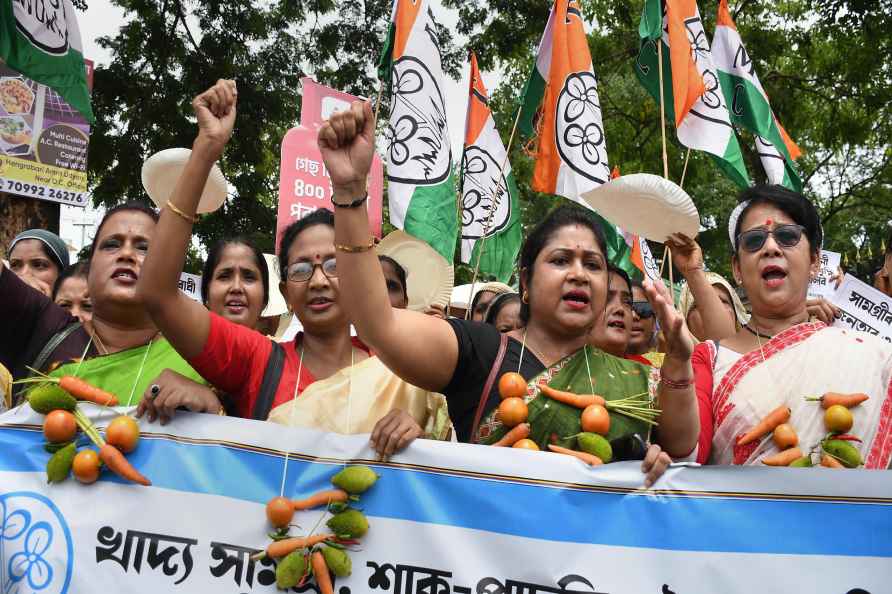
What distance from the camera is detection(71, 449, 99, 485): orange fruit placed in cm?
233

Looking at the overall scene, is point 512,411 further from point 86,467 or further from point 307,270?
point 86,467

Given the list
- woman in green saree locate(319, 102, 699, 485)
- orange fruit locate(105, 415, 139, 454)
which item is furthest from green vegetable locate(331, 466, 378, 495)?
orange fruit locate(105, 415, 139, 454)

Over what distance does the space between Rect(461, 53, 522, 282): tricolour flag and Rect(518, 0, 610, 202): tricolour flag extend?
42.3 inches

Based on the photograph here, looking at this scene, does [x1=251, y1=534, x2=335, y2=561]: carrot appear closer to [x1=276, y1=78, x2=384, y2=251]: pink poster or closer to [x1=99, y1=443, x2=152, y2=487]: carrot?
[x1=99, y1=443, x2=152, y2=487]: carrot

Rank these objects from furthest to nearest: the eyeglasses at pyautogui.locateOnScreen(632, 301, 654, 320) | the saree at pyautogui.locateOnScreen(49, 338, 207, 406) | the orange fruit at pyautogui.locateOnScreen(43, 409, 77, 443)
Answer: the eyeglasses at pyautogui.locateOnScreen(632, 301, 654, 320), the saree at pyautogui.locateOnScreen(49, 338, 207, 406), the orange fruit at pyautogui.locateOnScreen(43, 409, 77, 443)

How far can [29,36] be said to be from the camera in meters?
4.36

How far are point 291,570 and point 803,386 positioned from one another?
158cm

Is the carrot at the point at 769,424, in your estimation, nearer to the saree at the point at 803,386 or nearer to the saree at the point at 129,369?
the saree at the point at 803,386

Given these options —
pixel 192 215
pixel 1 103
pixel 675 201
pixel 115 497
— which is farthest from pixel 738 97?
pixel 1 103

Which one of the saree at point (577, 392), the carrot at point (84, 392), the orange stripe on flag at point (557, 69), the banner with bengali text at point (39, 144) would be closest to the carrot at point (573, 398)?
the saree at point (577, 392)

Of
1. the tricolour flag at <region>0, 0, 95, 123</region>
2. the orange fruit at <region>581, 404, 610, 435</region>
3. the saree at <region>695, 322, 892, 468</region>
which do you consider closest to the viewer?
the orange fruit at <region>581, 404, 610, 435</region>

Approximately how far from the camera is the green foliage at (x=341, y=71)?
33.7 ft

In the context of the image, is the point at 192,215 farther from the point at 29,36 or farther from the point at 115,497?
the point at 29,36

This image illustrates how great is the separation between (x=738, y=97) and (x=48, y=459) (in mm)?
5271
